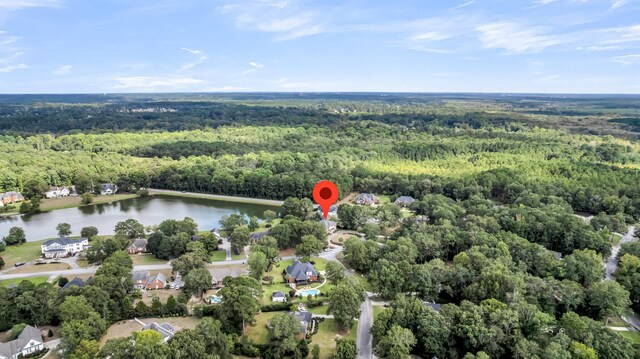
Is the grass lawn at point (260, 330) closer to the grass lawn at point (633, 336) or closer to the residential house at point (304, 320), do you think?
the residential house at point (304, 320)

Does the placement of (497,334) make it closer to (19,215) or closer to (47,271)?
(47,271)

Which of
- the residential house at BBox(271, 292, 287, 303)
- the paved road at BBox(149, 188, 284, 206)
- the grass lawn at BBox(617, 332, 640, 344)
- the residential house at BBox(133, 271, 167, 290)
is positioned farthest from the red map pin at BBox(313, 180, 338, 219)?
the grass lawn at BBox(617, 332, 640, 344)

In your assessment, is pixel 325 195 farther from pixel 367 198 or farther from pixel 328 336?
pixel 328 336

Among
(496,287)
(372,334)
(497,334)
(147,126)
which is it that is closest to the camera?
(497,334)

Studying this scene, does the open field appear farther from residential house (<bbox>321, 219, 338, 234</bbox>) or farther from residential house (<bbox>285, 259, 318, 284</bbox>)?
residential house (<bbox>321, 219, 338, 234</bbox>)

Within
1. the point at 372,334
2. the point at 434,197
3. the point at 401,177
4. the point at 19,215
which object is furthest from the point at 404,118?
the point at 372,334

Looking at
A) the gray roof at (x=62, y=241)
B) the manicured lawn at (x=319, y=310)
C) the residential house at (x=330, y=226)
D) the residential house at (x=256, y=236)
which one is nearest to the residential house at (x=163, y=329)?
the manicured lawn at (x=319, y=310)
